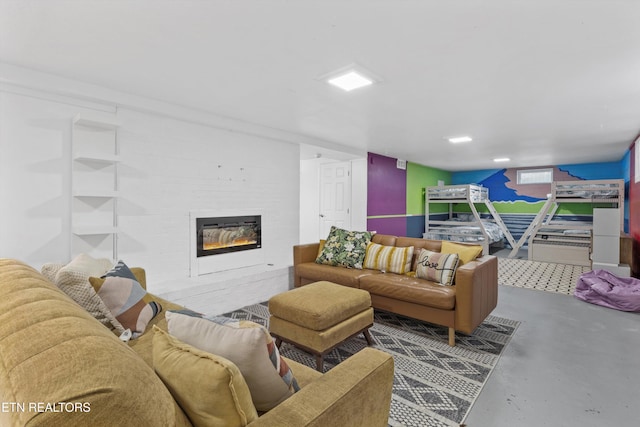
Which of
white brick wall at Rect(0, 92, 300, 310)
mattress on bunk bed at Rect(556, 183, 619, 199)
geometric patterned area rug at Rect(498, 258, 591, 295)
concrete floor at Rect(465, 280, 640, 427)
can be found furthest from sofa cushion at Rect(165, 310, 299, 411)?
mattress on bunk bed at Rect(556, 183, 619, 199)

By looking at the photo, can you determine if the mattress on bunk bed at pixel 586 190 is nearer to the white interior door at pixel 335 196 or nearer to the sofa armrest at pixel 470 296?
the white interior door at pixel 335 196

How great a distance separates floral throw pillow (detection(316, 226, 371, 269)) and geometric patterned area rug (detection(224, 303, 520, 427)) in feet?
2.18

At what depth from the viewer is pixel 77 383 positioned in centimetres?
55

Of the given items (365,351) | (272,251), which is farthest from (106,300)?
(272,251)

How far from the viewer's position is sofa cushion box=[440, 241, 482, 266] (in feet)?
10.0

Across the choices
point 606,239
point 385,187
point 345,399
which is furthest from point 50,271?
point 606,239

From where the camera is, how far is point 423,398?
1.99 m

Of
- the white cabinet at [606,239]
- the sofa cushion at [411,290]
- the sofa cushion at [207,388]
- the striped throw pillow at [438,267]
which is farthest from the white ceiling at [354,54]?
the white cabinet at [606,239]

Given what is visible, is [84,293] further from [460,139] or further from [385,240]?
[460,139]

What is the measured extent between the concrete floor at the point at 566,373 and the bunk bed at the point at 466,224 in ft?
12.8

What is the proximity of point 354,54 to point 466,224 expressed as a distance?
6878 mm

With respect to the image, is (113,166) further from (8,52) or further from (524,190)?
(524,190)

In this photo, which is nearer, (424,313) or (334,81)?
(334,81)

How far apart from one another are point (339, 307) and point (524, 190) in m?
8.45
